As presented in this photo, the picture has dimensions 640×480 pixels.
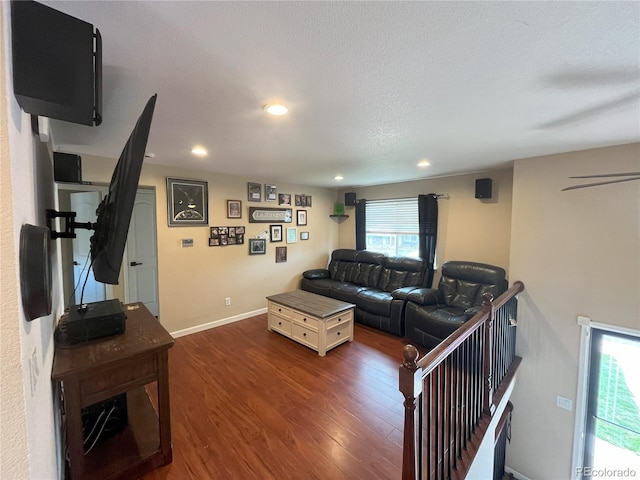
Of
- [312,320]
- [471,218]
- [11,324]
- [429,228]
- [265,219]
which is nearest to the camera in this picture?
[11,324]

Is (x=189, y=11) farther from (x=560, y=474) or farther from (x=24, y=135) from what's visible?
(x=560, y=474)

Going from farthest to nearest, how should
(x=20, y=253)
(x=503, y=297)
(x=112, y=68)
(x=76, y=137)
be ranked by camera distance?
(x=503, y=297), (x=76, y=137), (x=112, y=68), (x=20, y=253)

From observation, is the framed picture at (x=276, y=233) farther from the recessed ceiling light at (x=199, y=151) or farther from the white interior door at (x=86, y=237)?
the white interior door at (x=86, y=237)

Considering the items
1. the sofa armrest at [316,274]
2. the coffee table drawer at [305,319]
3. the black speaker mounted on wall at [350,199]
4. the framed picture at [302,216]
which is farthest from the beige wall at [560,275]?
the framed picture at [302,216]

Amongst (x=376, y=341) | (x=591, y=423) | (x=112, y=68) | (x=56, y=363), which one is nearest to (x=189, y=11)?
(x=112, y=68)

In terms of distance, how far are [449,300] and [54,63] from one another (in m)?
4.23

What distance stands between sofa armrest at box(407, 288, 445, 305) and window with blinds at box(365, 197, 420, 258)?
3.32ft

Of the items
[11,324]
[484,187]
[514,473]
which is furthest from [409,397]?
[484,187]

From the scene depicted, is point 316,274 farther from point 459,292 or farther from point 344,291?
point 459,292

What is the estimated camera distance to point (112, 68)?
133 centimetres

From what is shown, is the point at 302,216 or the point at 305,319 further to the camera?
the point at 302,216

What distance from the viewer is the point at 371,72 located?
4.39 ft

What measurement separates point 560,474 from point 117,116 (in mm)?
5257

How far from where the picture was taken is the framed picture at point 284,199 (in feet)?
16.4
